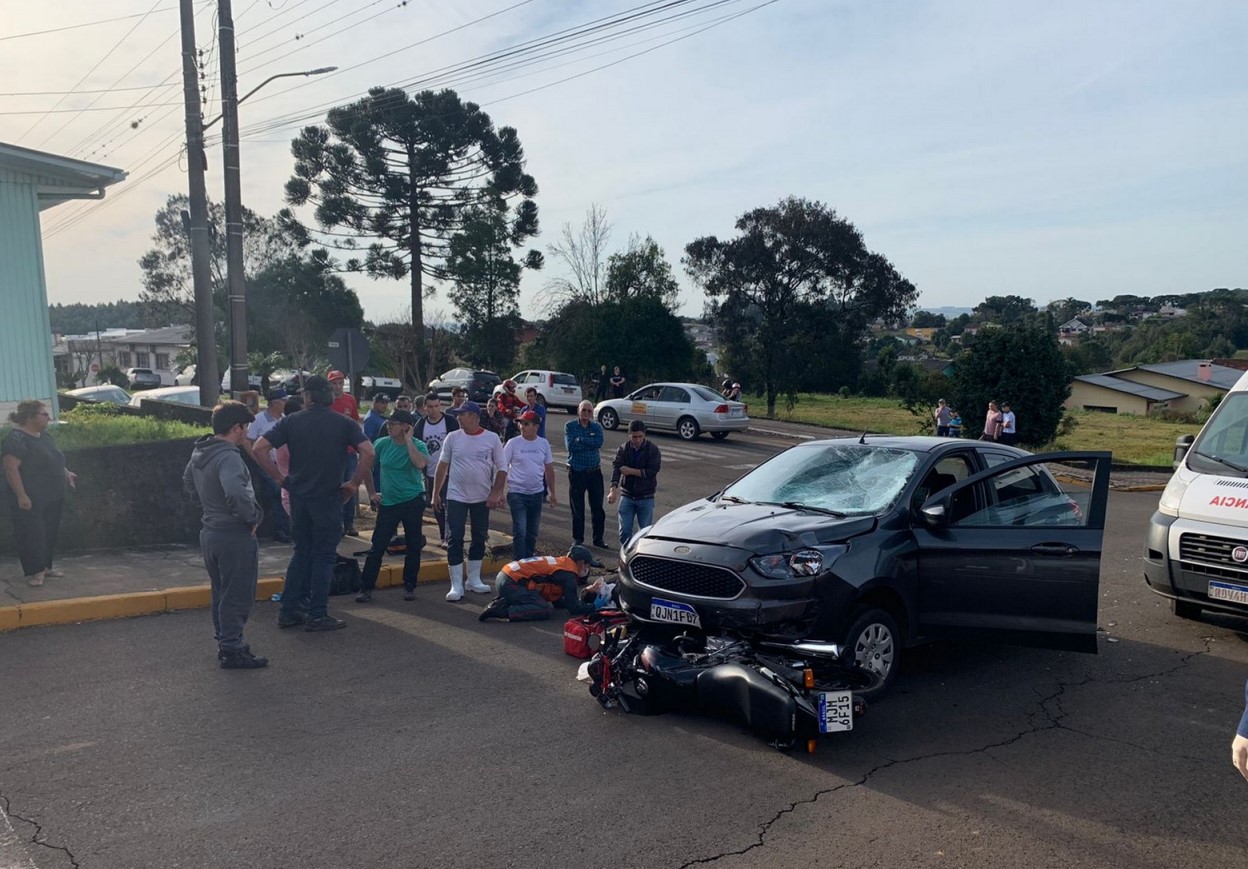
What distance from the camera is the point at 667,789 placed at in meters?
4.92

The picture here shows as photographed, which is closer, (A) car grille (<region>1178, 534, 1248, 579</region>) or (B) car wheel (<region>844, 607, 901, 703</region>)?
(B) car wheel (<region>844, 607, 901, 703</region>)

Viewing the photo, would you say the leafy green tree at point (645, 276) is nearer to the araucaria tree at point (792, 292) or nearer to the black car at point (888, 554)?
the araucaria tree at point (792, 292)

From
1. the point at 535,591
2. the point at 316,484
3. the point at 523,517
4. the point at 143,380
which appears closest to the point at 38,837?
the point at 316,484

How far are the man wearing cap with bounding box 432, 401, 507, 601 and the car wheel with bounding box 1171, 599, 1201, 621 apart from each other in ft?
18.8

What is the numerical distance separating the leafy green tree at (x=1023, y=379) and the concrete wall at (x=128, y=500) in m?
22.1

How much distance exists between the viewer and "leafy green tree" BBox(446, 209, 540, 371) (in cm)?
4353

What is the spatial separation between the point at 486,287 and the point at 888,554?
42.1 meters

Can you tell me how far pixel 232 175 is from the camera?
14977mm

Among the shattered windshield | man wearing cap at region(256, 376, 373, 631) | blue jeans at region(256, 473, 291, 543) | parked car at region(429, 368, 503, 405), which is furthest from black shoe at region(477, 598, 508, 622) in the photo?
parked car at region(429, 368, 503, 405)

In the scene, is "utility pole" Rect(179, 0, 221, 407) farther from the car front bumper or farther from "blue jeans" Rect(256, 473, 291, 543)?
the car front bumper

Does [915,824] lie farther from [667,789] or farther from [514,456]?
[514,456]

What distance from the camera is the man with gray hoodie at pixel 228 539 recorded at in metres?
6.74

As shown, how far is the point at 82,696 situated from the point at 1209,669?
25.2 feet

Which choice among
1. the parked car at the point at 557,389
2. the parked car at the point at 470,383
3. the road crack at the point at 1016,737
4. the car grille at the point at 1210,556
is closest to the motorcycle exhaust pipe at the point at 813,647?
the road crack at the point at 1016,737
